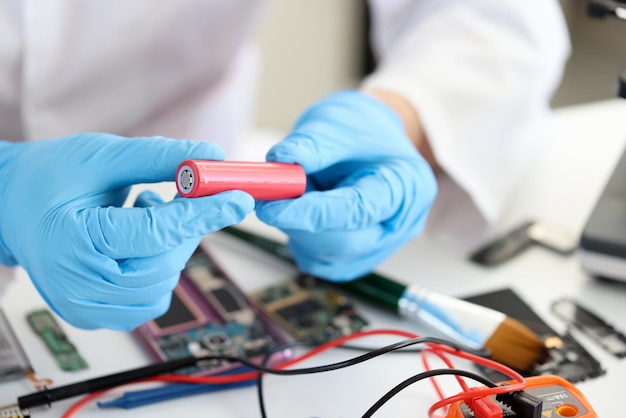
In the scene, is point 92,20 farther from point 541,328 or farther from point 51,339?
point 541,328

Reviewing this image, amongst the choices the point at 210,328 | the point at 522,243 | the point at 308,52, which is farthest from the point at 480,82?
the point at 308,52

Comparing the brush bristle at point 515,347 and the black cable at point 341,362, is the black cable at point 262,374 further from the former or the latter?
the brush bristle at point 515,347

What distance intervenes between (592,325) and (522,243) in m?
0.14

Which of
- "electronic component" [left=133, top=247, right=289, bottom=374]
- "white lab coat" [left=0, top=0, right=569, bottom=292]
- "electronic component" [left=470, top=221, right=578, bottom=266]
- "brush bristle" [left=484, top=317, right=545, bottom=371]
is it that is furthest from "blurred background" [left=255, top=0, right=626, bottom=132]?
"brush bristle" [left=484, top=317, right=545, bottom=371]

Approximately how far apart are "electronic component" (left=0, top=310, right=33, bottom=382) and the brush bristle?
352 mm

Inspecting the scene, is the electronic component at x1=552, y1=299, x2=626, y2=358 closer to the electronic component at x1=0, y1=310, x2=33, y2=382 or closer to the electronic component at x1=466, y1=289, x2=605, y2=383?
the electronic component at x1=466, y1=289, x2=605, y2=383

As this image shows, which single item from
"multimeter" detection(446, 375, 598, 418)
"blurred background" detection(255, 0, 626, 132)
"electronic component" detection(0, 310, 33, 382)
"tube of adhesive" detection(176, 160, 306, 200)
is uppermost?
"tube of adhesive" detection(176, 160, 306, 200)

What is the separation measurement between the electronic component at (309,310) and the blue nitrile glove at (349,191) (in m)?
0.03

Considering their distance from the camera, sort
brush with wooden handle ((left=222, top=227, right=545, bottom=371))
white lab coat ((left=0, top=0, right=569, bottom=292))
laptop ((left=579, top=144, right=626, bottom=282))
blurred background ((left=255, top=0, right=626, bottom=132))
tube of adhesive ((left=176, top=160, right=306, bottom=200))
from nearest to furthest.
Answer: tube of adhesive ((left=176, top=160, right=306, bottom=200)) < brush with wooden handle ((left=222, top=227, right=545, bottom=371)) < laptop ((left=579, top=144, right=626, bottom=282)) < white lab coat ((left=0, top=0, right=569, bottom=292)) < blurred background ((left=255, top=0, right=626, bottom=132))

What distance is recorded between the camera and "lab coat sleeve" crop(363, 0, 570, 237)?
823 millimetres

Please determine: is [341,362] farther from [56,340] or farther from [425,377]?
[56,340]

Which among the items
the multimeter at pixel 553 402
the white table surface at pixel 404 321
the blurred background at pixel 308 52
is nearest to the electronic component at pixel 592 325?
the white table surface at pixel 404 321

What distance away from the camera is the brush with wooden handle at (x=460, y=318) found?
0.59 m

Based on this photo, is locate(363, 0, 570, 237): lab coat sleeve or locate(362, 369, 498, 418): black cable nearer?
locate(362, 369, 498, 418): black cable
